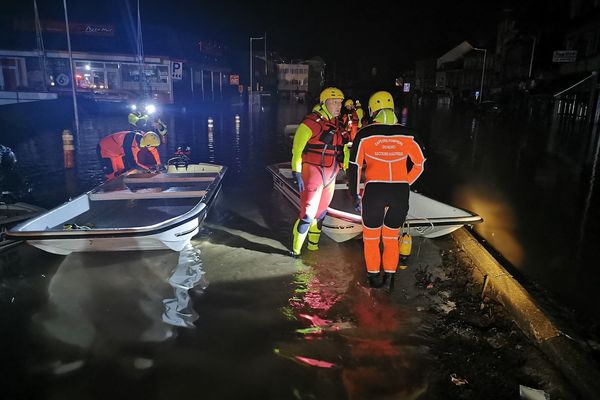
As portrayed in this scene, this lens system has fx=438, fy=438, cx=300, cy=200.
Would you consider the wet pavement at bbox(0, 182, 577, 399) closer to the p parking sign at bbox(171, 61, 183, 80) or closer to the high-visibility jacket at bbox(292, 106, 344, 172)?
the high-visibility jacket at bbox(292, 106, 344, 172)

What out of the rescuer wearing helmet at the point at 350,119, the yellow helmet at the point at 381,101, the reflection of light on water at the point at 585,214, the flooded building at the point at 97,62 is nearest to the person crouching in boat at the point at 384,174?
the yellow helmet at the point at 381,101

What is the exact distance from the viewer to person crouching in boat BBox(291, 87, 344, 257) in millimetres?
5543

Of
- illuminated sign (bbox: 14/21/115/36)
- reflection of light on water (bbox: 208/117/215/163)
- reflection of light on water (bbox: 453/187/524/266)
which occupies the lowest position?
reflection of light on water (bbox: 453/187/524/266)

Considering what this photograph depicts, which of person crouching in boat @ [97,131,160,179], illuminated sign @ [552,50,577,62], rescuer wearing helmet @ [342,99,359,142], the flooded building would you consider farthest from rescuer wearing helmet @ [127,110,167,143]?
illuminated sign @ [552,50,577,62]

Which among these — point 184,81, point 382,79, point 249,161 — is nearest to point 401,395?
point 249,161

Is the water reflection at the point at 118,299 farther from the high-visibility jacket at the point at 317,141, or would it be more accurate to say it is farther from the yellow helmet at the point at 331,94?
the yellow helmet at the point at 331,94

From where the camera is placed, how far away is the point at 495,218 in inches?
314

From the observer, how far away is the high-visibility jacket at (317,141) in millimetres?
5527

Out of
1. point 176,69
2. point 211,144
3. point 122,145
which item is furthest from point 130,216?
point 176,69

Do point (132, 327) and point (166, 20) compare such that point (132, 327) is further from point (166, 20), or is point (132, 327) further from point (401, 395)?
point (166, 20)

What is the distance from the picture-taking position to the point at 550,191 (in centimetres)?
1002

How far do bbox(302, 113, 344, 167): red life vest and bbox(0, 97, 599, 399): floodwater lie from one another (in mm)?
1094

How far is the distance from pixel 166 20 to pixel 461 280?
52191mm

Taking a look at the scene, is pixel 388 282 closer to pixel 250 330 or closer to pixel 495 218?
pixel 250 330
